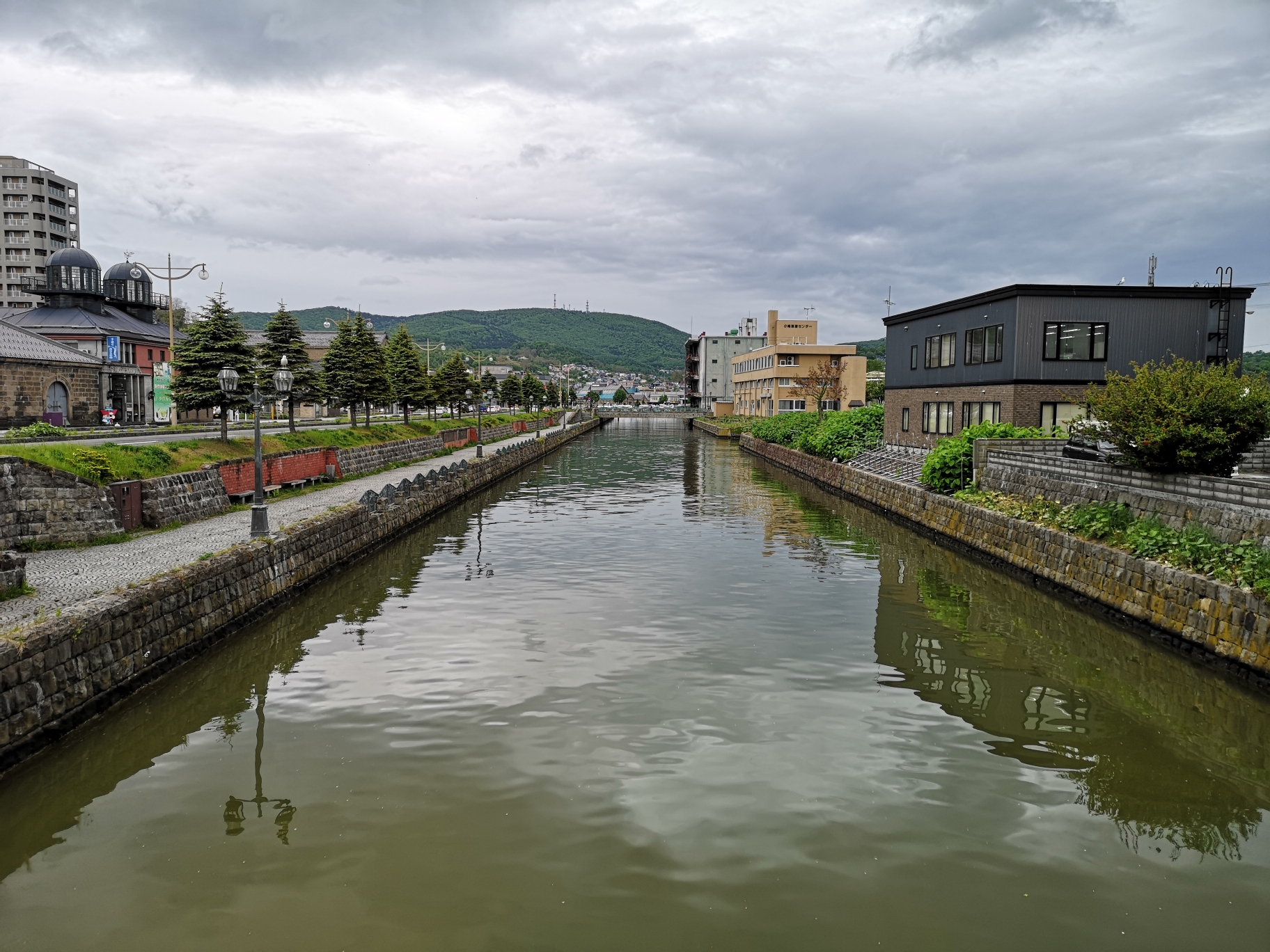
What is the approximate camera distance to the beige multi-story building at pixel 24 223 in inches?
4437

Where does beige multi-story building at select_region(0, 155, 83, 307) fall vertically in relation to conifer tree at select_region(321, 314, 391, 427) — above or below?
above

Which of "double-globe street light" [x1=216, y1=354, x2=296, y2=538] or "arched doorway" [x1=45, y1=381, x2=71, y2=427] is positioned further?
"arched doorway" [x1=45, y1=381, x2=71, y2=427]

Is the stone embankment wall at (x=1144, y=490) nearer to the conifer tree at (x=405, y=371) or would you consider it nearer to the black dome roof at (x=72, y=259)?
the conifer tree at (x=405, y=371)

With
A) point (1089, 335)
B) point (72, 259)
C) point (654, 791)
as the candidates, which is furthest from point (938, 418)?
point (72, 259)

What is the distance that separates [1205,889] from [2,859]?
39.5 feet

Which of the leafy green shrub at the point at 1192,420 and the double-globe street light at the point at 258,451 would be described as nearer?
the leafy green shrub at the point at 1192,420

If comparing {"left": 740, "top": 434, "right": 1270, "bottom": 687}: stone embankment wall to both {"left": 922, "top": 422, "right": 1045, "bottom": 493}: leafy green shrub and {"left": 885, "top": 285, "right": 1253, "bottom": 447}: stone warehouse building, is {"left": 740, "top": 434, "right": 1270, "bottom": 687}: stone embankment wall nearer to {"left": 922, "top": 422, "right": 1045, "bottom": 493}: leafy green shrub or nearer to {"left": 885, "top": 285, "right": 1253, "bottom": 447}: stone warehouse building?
{"left": 922, "top": 422, "right": 1045, "bottom": 493}: leafy green shrub

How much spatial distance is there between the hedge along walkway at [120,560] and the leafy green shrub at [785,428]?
43269 mm

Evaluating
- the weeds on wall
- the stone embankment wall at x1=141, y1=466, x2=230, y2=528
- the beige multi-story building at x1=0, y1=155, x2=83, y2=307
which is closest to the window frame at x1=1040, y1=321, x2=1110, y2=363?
the weeds on wall

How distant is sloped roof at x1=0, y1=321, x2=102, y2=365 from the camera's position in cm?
4481

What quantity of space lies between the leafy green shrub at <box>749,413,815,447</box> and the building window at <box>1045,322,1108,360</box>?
79.0 feet

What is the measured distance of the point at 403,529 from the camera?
29438mm

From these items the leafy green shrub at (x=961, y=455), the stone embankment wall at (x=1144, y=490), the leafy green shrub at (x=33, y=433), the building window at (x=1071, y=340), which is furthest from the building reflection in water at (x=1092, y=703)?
the leafy green shrub at (x=33, y=433)

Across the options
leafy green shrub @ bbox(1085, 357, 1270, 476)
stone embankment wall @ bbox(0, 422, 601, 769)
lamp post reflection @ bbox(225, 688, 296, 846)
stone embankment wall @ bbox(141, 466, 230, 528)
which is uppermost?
leafy green shrub @ bbox(1085, 357, 1270, 476)
